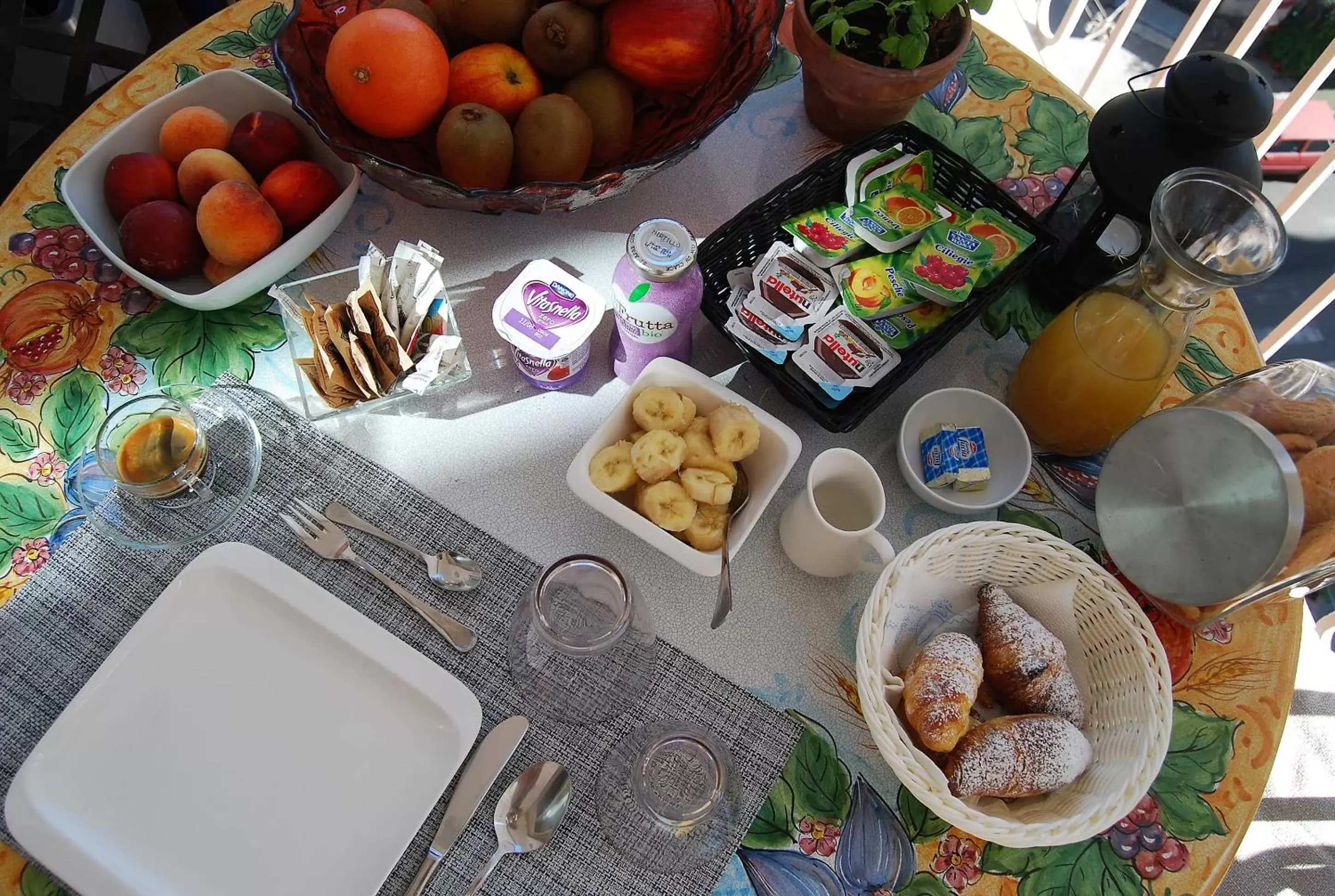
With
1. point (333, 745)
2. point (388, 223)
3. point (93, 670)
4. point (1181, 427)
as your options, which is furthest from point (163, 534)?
point (1181, 427)

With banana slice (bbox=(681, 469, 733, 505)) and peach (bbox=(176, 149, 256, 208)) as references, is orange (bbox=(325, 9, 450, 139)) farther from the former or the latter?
banana slice (bbox=(681, 469, 733, 505))

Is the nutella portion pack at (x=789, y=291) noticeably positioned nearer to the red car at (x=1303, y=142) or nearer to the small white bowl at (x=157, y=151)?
the small white bowl at (x=157, y=151)

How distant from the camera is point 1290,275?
7.03 feet

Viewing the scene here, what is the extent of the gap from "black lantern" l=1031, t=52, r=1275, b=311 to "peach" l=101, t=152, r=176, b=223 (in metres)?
0.88

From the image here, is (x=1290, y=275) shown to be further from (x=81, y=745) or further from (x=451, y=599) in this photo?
(x=81, y=745)

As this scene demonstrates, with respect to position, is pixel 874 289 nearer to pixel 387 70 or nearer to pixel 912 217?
pixel 912 217

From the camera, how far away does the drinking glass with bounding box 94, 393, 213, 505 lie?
0.80 m

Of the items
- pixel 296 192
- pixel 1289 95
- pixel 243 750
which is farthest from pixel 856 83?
pixel 1289 95

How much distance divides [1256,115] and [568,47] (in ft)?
2.02

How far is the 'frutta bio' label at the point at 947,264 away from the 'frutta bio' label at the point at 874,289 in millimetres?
11

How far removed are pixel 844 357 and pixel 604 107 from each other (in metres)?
0.34

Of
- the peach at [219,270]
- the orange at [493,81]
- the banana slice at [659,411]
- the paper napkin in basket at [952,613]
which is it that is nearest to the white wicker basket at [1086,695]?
the paper napkin in basket at [952,613]

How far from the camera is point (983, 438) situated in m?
0.88

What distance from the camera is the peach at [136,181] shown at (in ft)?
2.84
